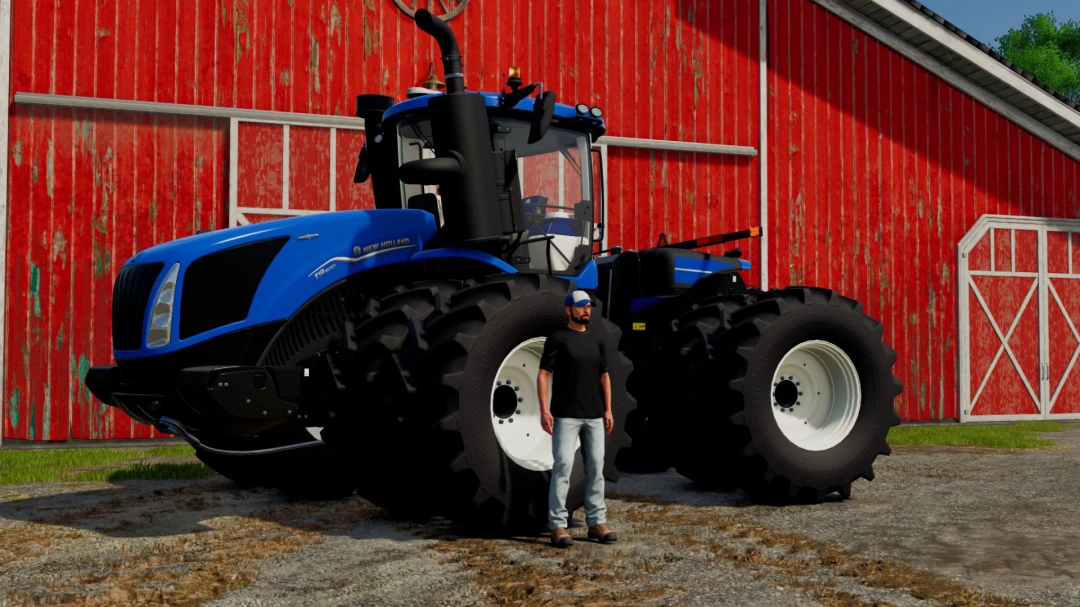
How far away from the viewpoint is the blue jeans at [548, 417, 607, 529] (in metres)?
5.73

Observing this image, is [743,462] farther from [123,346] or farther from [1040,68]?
[1040,68]

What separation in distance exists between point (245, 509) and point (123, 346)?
1496 mm

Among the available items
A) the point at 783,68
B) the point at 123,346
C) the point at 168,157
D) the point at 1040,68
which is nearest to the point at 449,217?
the point at 123,346

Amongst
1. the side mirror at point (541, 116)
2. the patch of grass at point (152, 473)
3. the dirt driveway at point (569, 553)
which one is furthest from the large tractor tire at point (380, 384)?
the patch of grass at point (152, 473)

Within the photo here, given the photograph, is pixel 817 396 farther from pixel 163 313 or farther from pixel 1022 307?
pixel 1022 307

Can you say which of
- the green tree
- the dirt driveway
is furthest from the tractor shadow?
the green tree

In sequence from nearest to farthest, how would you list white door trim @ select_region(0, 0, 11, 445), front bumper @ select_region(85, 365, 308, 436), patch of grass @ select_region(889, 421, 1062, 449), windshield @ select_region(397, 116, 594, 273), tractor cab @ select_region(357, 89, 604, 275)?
1. front bumper @ select_region(85, 365, 308, 436)
2. tractor cab @ select_region(357, 89, 604, 275)
3. windshield @ select_region(397, 116, 594, 273)
4. white door trim @ select_region(0, 0, 11, 445)
5. patch of grass @ select_region(889, 421, 1062, 449)

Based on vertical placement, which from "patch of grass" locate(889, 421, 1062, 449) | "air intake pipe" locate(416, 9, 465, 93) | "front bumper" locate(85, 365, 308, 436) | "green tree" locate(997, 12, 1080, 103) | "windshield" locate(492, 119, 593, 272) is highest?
"green tree" locate(997, 12, 1080, 103)

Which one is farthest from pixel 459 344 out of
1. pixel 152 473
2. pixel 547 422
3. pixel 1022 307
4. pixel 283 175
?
pixel 1022 307

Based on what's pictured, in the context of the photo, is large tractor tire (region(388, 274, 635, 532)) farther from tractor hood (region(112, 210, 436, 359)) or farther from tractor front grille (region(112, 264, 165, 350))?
tractor front grille (region(112, 264, 165, 350))

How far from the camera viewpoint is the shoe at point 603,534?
5738 mm

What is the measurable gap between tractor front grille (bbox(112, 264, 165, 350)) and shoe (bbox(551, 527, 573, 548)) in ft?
8.56

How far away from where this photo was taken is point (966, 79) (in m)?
15.5

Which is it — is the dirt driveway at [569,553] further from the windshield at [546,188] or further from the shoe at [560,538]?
the windshield at [546,188]
